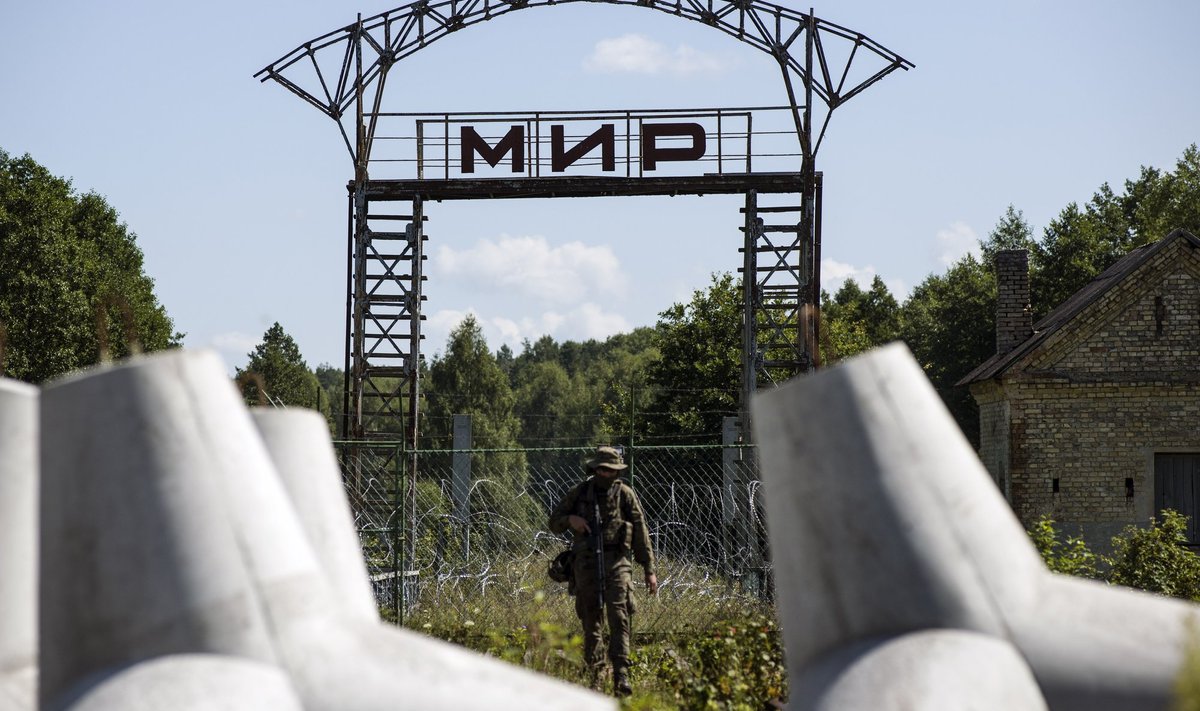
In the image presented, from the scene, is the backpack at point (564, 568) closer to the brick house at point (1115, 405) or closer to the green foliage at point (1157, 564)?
the green foliage at point (1157, 564)

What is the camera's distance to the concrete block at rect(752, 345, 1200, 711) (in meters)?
3.67

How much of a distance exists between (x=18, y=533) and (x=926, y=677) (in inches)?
107

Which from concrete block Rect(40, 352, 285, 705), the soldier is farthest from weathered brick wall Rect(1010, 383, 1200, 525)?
concrete block Rect(40, 352, 285, 705)

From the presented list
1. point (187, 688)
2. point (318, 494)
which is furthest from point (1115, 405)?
point (187, 688)

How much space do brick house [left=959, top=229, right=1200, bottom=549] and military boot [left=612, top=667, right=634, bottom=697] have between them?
14.1 metres

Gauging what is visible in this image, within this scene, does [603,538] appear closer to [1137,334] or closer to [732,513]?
[732,513]

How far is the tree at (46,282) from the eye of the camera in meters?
33.6

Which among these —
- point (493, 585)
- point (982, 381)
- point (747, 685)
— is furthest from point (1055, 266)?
point (747, 685)

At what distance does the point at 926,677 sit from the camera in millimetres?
3451

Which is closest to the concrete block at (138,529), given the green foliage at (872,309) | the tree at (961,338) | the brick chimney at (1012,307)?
the brick chimney at (1012,307)

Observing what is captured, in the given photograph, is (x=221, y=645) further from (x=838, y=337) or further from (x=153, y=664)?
(x=838, y=337)

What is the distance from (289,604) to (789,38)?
695 inches

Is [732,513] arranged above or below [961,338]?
below

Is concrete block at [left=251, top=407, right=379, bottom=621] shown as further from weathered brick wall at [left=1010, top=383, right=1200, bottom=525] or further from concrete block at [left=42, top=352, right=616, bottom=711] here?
weathered brick wall at [left=1010, top=383, right=1200, bottom=525]
